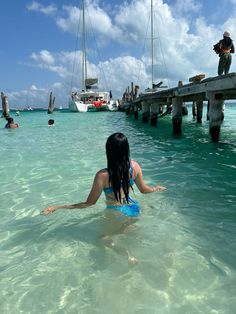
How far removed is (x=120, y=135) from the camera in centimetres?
331

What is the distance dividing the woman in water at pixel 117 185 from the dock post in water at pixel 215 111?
8217 millimetres

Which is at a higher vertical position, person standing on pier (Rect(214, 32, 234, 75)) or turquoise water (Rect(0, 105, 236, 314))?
person standing on pier (Rect(214, 32, 234, 75))

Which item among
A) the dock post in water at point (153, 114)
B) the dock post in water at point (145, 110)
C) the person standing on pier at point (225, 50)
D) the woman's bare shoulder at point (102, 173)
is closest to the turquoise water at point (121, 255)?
the woman's bare shoulder at point (102, 173)

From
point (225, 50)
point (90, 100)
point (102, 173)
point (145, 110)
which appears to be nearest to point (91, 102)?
point (90, 100)

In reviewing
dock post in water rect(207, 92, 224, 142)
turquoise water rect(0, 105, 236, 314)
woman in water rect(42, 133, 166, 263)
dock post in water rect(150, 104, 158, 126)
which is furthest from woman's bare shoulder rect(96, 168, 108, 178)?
dock post in water rect(150, 104, 158, 126)

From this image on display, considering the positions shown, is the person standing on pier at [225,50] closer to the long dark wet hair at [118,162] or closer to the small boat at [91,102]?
the long dark wet hair at [118,162]

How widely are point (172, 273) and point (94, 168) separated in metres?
5.63

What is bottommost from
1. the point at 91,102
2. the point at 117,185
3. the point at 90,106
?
the point at 117,185

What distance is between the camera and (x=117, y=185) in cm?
357

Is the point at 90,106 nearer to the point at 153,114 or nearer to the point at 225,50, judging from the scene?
the point at 153,114

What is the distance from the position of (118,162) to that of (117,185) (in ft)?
0.98

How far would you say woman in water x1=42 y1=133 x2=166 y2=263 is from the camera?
3350 millimetres

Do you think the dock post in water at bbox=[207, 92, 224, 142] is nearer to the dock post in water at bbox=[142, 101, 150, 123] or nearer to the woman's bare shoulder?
the woman's bare shoulder

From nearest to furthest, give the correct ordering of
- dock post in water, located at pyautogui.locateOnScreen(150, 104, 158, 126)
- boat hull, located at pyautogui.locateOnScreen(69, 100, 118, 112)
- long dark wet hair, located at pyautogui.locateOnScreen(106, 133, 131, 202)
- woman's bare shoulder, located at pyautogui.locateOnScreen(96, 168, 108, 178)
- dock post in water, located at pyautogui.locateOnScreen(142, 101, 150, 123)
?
1. long dark wet hair, located at pyautogui.locateOnScreen(106, 133, 131, 202)
2. woman's bare shoulder, located at pyautogui.locateOnScreen(96, 168, 108, 178)
3. dock post in water, located at pyautogui.locateOnScreen(150, 104, 158, 126)
4. dock post in water, located at pyautogui.locateOnScreen(142, 101, 150, 123)
5. boat hull, located at pyautogui.locateOnScreen(69, 100, 118, 112)
